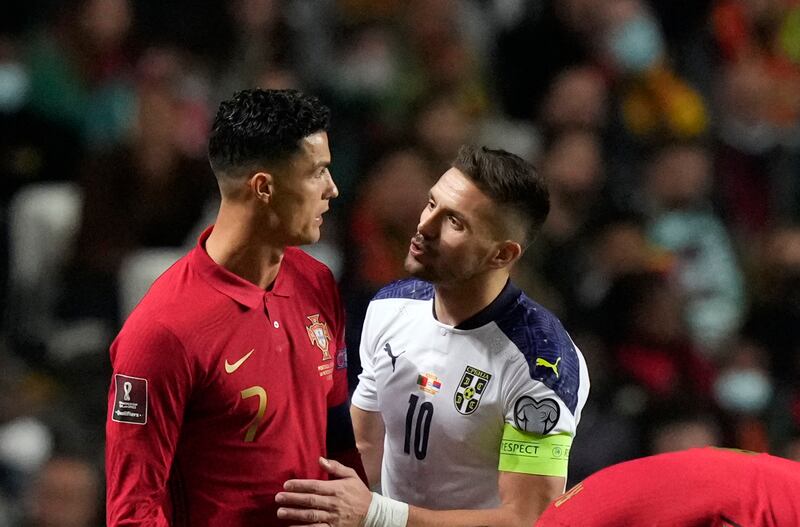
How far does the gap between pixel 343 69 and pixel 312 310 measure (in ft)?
9.86

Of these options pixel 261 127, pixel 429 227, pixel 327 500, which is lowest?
pixel 327 500

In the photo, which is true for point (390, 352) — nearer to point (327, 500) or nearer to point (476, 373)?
point (476, 373)

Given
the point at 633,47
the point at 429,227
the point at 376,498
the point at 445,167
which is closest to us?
the point at 376,498

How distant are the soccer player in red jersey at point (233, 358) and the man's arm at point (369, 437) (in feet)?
1.78

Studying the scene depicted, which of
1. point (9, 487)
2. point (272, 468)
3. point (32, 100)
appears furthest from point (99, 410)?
point (272, 468)

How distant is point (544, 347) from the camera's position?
2.96 meters

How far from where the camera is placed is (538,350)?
2.96m

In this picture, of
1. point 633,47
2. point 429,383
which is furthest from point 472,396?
point 633,47

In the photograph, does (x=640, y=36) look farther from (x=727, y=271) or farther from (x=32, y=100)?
(x=32, y=100)

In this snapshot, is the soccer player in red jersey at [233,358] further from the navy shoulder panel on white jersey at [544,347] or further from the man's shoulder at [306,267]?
the navy shoulder panel on white jersey at [544,347]

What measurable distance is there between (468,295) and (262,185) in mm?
705

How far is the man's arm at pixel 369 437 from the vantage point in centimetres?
331

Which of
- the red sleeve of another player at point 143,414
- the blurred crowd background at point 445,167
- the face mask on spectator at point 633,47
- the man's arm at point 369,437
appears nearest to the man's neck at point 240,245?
the red sleeve of another player at point 143,414

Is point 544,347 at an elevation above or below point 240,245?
below
